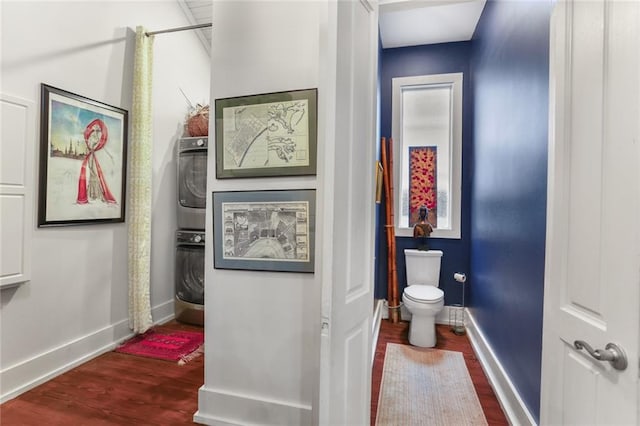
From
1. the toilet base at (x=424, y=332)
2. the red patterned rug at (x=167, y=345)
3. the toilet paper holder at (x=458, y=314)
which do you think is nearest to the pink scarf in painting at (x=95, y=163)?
the red patterned rug at (x=167, y=345)

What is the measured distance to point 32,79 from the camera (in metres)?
1.99

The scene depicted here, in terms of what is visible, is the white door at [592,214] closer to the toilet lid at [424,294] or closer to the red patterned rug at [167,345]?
the toilet lid at [424,294]

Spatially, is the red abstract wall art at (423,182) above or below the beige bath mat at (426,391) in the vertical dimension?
above

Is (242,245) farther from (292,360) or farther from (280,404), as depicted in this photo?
(280,404)

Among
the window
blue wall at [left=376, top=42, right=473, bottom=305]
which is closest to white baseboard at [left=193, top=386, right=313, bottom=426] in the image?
blue wall at [left=376, top=42, right=473, bottom=305]

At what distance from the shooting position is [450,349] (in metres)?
2.79

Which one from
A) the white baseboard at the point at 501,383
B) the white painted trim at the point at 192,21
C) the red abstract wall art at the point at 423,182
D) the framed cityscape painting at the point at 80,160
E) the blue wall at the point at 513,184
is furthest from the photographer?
the red abstract wall art at the point at 423,182

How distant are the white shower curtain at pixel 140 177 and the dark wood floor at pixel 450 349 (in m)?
2.09

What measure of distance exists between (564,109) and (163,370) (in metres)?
2.84

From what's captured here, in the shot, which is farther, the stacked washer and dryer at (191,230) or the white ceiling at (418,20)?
the stacked washer and dryer at (191,230)

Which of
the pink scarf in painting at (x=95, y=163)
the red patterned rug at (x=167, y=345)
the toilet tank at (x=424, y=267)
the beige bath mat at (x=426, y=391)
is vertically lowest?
the beige bath mat at (x=426, y=391)

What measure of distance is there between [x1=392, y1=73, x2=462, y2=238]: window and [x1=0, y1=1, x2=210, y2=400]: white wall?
8.41 ft

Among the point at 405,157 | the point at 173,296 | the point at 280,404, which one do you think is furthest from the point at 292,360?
the point at 405,157

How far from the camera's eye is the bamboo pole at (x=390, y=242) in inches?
133
